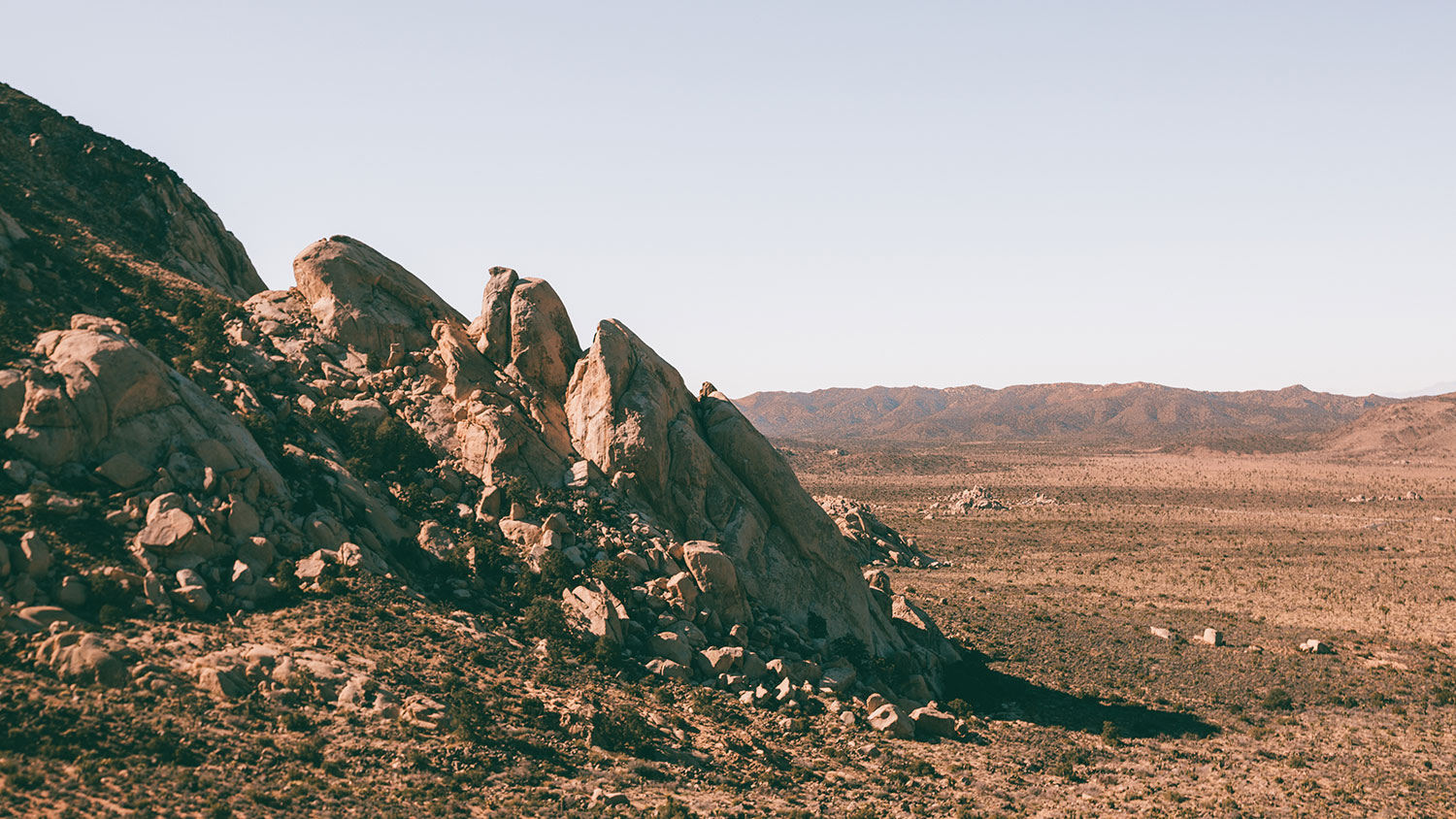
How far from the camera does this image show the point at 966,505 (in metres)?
152

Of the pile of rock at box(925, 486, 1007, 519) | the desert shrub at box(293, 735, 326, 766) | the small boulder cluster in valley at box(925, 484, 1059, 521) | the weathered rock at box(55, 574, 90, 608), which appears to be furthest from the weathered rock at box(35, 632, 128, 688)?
the pile of rock at box(925, 486, 1007, 519)

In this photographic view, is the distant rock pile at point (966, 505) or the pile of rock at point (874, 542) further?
the distant rock pile at point (966, 505)

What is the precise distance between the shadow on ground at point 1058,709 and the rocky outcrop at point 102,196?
64314 mm

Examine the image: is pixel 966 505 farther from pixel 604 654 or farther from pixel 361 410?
pixel 361 410

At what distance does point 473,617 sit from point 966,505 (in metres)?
124

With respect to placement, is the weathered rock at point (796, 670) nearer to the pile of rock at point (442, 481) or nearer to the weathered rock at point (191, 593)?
the pile of rock at point (442, 481)

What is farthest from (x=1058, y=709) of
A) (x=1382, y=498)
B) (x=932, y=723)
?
(x=1382, y=498)

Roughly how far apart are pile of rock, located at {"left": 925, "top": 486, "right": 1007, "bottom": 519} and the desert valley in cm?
7289

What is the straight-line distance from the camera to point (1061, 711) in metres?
51.5

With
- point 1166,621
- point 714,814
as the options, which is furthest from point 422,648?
point 1166,621

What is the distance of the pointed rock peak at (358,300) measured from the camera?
183 ft

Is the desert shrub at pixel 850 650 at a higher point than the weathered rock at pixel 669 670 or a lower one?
lower

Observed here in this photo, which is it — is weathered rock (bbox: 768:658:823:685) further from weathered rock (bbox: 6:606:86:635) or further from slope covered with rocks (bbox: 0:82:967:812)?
weathered rock (bbox: 6:606:86:635)

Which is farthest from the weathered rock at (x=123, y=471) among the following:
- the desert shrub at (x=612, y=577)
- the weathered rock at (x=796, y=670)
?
the weathered rock at (x=796, y=670)
